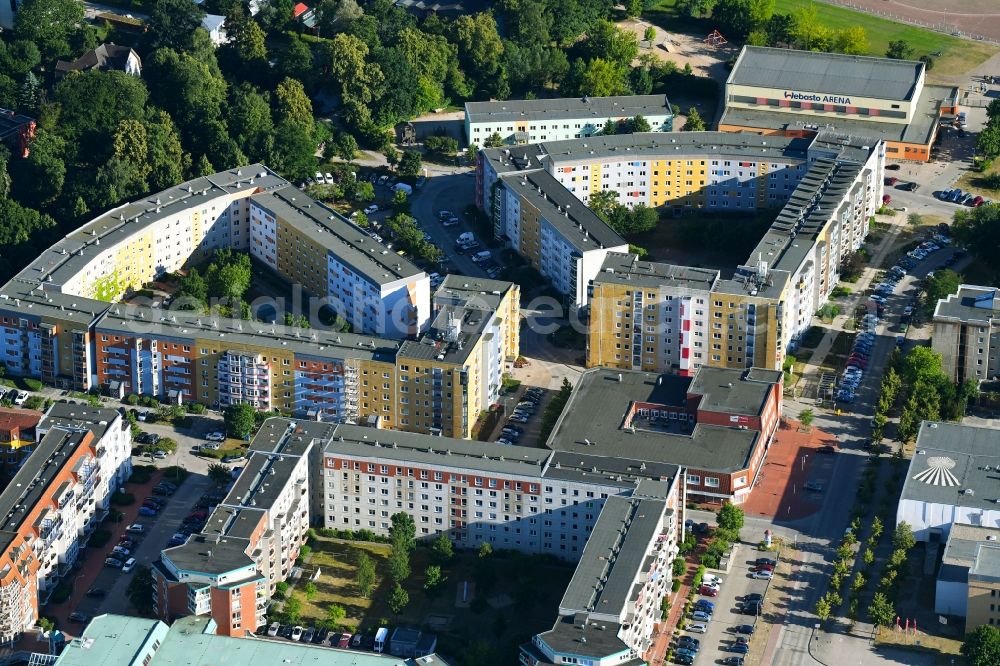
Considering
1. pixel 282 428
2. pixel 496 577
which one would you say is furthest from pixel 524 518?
pixel 282 428

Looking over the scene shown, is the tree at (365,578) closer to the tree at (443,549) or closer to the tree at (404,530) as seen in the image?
the tree at (404,530)

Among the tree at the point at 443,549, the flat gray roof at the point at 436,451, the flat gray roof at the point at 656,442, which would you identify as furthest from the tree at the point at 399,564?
the flat gray roof at the point at 656,442

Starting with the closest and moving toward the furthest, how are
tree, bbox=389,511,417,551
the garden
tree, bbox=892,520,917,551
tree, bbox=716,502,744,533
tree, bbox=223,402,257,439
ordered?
the garden < tree, bbox=389,511,417,551 < tree, bbox=892,520,917,551 < tree, bbox=716,502,744,533 < tree, bbox=223,402,257,439

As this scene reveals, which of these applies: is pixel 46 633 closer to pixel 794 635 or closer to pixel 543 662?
pixel 543 662

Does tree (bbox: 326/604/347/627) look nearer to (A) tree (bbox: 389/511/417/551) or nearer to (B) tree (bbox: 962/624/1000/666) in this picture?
(A) tree (bbox: 389/511/417/551)

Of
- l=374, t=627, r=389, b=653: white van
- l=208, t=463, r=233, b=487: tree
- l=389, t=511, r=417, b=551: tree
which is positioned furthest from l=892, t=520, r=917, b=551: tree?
l=208, t=463, r=233, b=487: tree
